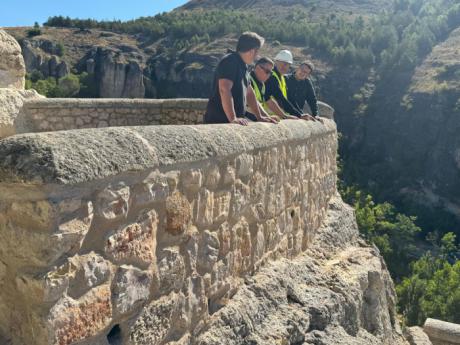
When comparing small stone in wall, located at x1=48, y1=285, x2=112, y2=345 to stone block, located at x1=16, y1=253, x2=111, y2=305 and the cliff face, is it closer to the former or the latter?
stone block, located at x1=16, y1=253, x2=111, y2=305

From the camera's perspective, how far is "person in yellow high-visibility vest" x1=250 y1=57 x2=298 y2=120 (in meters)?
5.19

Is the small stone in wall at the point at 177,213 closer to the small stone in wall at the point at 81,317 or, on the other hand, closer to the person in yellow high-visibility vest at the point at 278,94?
the small stone in wall at the point at 81,317

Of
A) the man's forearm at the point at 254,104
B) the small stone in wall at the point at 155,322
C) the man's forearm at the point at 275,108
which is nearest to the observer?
the small stone in wall at the point at 155,322

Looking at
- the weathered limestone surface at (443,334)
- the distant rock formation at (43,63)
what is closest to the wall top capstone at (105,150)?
the weathered limestone surface at (443,334)

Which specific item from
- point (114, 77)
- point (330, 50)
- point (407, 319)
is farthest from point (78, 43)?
point (407, 319)

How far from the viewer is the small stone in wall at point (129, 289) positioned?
2223 millimetres

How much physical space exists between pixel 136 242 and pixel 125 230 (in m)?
0.10

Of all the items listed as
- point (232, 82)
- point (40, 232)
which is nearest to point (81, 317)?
point (40, 232)

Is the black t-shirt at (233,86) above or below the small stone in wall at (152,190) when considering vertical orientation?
above

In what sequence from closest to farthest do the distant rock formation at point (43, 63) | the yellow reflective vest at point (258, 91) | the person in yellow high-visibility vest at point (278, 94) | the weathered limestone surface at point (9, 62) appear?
the weathered limestone surface at point (9, 62)
the yellow reflective vest at point (258, 91)
the person in yellow high-visibility vest at point (278, 94)
the distant rock formation at point (43, 63)

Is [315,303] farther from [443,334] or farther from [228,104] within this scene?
[443,334]

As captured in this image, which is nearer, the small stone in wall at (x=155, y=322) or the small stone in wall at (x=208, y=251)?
the small stone in wall at (x=155, y=322)

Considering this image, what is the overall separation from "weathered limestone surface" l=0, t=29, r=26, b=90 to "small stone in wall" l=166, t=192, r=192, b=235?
322 centimetres

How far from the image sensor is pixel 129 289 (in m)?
2.28
